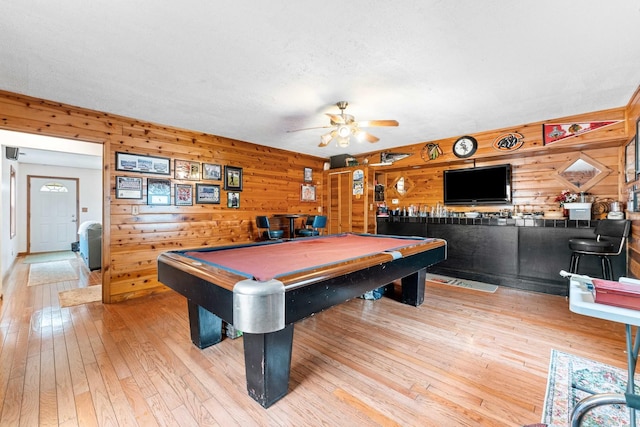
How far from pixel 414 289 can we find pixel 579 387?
1590mm

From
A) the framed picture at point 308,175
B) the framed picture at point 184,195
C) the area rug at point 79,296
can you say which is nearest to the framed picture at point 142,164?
the framed picture at point 184,195

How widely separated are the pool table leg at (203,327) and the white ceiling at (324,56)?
80.9 inches

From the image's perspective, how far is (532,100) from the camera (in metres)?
3.06

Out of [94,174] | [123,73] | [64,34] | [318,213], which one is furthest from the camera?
[94,174]

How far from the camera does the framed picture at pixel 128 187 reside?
3625 mm

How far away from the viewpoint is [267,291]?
132 centimetres

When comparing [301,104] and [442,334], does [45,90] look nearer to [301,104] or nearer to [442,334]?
[301,104]

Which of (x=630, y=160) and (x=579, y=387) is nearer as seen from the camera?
(x=579, y=387)

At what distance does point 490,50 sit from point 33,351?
4.36 m

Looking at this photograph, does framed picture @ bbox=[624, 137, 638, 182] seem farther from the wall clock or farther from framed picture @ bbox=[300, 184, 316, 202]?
framed picture @ bbox=[300, 184, 316, 202]

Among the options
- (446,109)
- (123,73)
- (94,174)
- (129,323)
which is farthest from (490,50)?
(94,174)

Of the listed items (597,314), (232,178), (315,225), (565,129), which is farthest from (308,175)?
(597,314)

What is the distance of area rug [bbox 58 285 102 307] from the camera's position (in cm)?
345

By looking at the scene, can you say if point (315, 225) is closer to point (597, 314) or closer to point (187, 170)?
point (187, 170)
